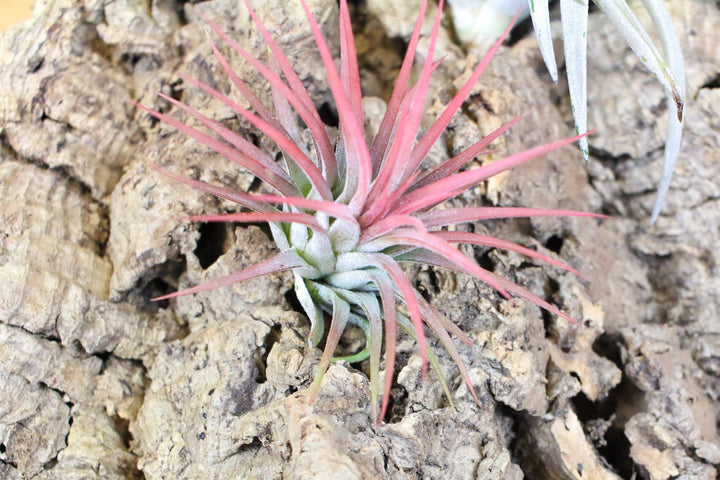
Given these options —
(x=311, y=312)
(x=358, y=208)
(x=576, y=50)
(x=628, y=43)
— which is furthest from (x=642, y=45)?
(x=311, y=312)

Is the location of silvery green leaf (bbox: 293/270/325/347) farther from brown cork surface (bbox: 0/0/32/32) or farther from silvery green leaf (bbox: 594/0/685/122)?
brown cork surface (bbox: 0/0/32/32)

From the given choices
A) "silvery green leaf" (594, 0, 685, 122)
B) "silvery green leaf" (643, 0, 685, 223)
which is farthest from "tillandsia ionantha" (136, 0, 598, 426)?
"silvery green leaf" (643, 0, 685, 223)

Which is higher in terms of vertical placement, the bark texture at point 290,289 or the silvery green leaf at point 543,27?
the silvery green leaf at point 543,27

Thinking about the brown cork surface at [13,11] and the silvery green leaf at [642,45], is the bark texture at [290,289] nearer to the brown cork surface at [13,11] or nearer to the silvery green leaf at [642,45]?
the silvery green leaf at [642,45]

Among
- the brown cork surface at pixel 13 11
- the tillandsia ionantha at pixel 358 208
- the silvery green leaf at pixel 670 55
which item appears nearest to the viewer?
the tillandsia ionantha at pixel 358 208

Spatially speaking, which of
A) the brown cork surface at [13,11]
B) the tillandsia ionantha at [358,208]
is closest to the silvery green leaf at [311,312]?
the tillandsia ionantha at [358,208]

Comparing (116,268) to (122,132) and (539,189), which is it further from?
(539,189)

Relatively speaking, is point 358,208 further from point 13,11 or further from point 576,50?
point 13,11
